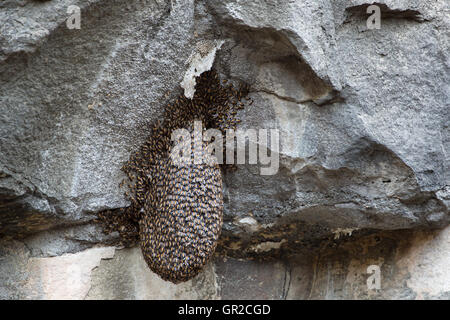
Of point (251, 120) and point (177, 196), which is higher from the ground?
point (251, 120)

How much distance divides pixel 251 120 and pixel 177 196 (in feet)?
1.79

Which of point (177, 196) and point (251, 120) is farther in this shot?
point (251, 120)

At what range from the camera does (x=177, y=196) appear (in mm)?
2504

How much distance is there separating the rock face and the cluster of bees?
63 millimetres

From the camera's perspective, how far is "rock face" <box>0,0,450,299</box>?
7.73 feet

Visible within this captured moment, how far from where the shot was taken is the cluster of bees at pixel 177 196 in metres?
2.48

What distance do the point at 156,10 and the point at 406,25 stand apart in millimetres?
1226

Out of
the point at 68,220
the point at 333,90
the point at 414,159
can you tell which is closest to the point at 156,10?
the point at 333,90

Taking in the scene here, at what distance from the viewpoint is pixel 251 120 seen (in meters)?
2.69

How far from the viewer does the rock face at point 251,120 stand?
2357 mm

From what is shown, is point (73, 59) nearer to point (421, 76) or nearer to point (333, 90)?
point (333, 90)

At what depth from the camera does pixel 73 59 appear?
7.63 feet

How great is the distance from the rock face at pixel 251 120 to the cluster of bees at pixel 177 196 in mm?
63

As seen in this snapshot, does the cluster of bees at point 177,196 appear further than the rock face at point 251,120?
Yes
